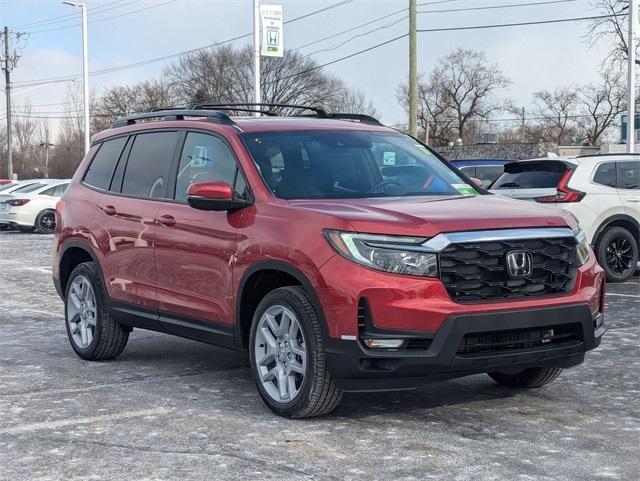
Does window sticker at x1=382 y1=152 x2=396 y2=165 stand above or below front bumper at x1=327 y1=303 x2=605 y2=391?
above

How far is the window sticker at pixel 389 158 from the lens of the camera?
6421 mm

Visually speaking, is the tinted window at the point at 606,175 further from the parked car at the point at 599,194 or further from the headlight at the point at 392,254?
the headlight at the point at 392,254

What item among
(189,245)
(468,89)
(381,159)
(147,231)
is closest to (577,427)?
(381,159)

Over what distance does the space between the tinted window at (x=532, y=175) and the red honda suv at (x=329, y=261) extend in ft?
18.6

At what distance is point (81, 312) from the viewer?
753 centimetres

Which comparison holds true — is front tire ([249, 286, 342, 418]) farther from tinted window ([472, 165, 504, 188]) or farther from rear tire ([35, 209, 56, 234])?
rear tire ([35, 209, 56, 234])

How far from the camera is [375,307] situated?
4.88m

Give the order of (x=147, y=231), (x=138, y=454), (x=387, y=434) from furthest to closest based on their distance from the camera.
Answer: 1. (x=147, y=231)
2. (x=387, y=434)
3. (x=138, y=454)

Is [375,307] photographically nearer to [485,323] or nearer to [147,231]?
[485,323]

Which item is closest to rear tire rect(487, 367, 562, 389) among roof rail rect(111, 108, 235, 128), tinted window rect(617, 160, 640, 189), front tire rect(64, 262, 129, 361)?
roof rail rect(111, 108, 235, 128)

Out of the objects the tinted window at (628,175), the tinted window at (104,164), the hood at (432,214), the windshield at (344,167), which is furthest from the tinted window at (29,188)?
the hood at (432,214)

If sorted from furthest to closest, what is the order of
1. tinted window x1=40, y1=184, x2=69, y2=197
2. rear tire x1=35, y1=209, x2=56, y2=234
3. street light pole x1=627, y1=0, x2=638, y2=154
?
tinted window x1=40, y1=184, x2=69, y2=197
rear tire x1=35, y1=209, x2=56, y2=234
street light pole x1=627, y1=0, x2=638, y2=154

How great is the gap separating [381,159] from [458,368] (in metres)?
1.94

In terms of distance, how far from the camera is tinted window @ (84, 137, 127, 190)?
7488mm
